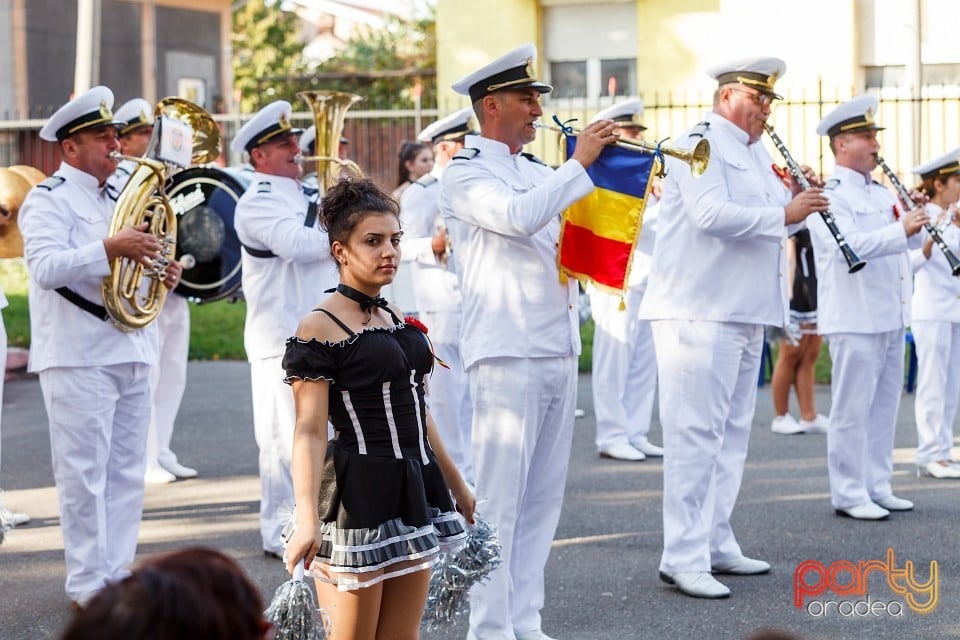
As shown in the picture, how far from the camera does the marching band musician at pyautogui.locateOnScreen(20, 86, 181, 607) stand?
6.05 m

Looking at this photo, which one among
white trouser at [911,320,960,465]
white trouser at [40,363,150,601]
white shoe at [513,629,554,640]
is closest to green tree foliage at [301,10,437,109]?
white trouser at [911,320,960,465]

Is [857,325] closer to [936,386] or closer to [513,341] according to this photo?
[936,386]

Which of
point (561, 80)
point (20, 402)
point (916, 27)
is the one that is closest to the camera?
point (20, 402)

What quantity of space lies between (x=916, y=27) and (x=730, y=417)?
1226 cm

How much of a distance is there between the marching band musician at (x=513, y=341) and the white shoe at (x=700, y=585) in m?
0.95

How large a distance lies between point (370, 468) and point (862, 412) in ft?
15.1

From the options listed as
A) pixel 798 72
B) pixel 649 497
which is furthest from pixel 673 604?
pixel 798 72

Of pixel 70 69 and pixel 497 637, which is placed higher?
pixel 70 69

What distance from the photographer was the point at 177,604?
2.01 meters

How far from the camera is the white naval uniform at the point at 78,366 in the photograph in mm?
6059

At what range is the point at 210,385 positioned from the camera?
14.1 m

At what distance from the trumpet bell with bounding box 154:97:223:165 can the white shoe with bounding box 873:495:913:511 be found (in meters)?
4.12

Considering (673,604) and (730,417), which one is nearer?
(673,604)

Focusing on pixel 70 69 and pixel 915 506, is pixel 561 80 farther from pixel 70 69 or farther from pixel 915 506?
pixel 915 506
